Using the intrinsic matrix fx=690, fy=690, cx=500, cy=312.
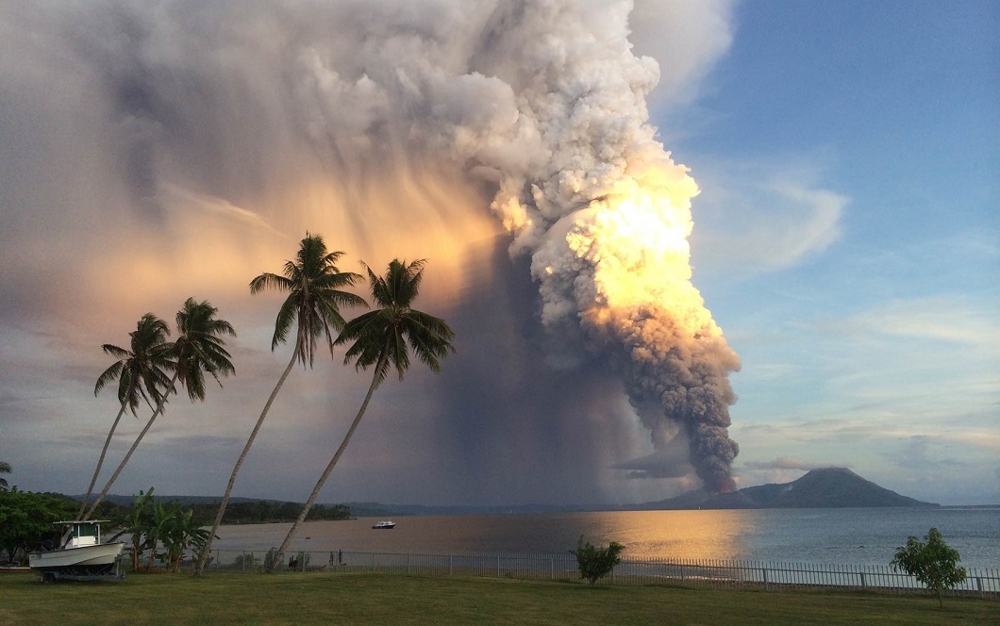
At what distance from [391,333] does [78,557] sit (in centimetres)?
1758

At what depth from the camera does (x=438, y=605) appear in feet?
66.3

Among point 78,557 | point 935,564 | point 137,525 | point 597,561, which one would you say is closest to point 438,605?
point 597,561

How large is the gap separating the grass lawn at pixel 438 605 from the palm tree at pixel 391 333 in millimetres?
12405

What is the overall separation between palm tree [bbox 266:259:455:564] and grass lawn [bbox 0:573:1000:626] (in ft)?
40.7

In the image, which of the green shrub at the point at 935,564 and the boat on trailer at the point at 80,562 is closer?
the green shrub at the point at 935,564

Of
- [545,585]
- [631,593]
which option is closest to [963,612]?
[631,593]

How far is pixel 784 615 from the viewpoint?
62.5ft

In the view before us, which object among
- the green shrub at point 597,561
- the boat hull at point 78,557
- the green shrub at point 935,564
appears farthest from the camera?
the boat hull at point 78,557

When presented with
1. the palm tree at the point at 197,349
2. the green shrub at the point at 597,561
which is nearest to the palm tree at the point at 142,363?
the palm tree at the point at 197,349

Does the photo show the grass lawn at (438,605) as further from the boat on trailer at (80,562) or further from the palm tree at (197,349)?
the palm tree at (197,349)

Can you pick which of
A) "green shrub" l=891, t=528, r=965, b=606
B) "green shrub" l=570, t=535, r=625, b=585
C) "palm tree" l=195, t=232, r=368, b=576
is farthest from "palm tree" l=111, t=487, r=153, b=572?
"green shrub" l=891, t=528, r=965, b=606

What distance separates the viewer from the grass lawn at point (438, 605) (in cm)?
1764

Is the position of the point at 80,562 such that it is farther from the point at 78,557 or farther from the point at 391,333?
the point at 391,333

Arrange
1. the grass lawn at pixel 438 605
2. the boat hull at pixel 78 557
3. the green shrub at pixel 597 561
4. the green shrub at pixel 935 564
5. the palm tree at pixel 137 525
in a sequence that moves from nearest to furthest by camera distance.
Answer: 1. the grass lawn at pixel 438 605
2. the green shrub at pixel 935 564
3. the green shrub at pixel 597 561
4. the boat hull at pixel 78 557
5. the palm tree at pixel 137 525
